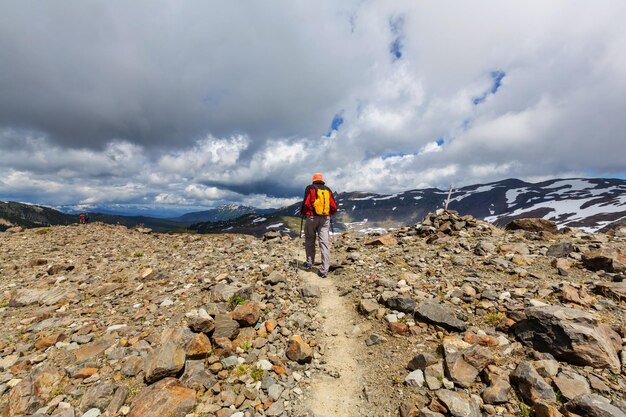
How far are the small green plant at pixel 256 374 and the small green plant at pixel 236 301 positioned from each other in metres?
2.73

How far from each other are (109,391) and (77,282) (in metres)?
9.87

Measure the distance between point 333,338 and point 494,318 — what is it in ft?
15.3

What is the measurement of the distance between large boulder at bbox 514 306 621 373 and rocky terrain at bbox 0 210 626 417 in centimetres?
3

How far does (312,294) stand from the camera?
10.8 meters

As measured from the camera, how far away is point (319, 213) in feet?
44.5

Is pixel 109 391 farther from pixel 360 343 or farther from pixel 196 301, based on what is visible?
pixel 360 343

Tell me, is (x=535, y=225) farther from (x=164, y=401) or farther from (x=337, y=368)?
(x=164, y=401)

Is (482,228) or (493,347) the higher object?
(482,228)

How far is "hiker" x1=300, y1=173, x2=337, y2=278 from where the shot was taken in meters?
13.5

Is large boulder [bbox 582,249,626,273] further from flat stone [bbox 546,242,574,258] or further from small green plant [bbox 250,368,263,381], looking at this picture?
small green plant [bbox 250,368,263,381]

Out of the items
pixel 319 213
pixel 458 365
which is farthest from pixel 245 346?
pixel 319 213

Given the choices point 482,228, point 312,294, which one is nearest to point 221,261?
point 312,294

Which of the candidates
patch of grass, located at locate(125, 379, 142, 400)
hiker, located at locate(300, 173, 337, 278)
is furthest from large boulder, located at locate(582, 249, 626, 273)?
patch of grass, located at locate(125, 379, 142, 400)

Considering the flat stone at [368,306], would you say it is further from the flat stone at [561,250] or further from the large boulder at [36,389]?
the flat stone at [561,250]
